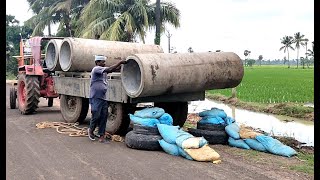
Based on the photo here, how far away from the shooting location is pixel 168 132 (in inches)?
263

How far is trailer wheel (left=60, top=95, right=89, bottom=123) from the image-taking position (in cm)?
978

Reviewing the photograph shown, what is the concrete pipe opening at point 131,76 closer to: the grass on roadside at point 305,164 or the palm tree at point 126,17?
the grass on roadside at point 305,164

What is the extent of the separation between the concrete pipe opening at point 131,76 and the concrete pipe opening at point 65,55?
8.63 feet

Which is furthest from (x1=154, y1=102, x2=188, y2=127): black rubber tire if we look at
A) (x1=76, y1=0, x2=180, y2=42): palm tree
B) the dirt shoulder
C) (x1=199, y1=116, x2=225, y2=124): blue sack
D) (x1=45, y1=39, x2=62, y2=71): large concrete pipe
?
(x1=76, y1=0, x2=180, y2=42): palm tree

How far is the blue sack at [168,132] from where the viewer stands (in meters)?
6.54

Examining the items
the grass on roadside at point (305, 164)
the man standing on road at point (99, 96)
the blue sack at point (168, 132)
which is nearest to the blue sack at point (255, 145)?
the grass on roadside at point (305, 164)

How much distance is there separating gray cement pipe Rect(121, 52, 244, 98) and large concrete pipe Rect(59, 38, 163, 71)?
86.3 inches


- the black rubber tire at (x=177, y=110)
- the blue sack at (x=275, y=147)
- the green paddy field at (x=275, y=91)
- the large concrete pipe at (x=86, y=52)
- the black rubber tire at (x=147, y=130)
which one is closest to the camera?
the blue sack at (x=275, y=147)

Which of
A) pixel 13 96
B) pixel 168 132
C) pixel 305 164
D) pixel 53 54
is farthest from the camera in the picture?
pixel 13 96

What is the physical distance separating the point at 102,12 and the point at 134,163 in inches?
628

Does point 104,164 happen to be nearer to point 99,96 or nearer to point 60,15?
point 99,96

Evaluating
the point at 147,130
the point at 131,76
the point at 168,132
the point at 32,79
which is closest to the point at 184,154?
the point at 168,132

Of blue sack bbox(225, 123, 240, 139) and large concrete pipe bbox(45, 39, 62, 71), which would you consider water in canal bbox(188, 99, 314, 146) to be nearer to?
blue sack bbox(225, 123, 240, 139)

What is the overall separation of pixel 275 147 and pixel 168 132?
1894mm
